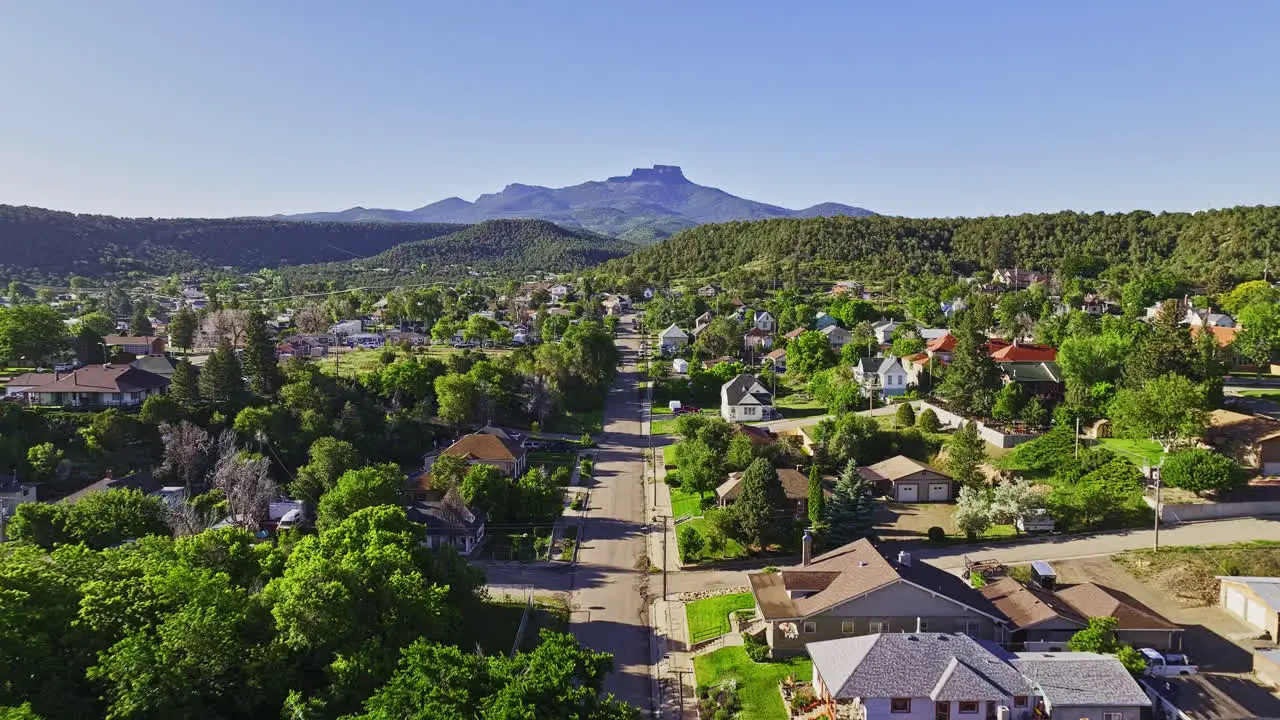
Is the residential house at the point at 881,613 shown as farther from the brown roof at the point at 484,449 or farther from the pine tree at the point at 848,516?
the brown roof at the point at 484,449

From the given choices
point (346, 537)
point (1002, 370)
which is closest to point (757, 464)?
point (346, 537)

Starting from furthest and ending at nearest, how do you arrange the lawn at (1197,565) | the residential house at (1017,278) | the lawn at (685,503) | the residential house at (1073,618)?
1. the residential house at (1017,278)
2. the lawn at (685,503)
3. the lawn at (1197,565)
4. the residential house at (1073,618)

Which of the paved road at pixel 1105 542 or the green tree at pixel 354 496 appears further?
the green tree at pixel 354 496

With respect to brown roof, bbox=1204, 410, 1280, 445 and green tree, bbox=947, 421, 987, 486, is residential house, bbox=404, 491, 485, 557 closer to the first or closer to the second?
green tree, bbox=947, 421, 987, 486

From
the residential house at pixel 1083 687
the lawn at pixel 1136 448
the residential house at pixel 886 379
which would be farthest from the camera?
the residential house at pixel 886 379

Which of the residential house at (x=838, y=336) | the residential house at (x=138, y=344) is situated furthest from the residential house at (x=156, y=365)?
the residential house at (x=838, y=336)

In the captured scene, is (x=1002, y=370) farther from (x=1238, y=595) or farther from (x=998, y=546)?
(x=1238, y=595)
